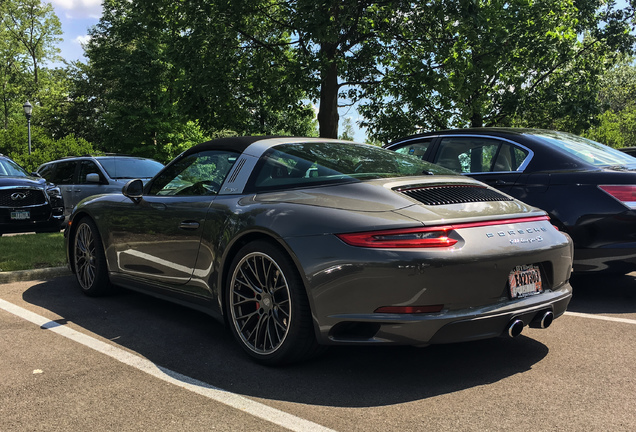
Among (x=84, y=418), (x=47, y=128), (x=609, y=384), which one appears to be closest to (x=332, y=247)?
(x=84, y=418)

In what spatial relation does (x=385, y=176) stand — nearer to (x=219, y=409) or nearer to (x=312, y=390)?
(x=312, y=390)

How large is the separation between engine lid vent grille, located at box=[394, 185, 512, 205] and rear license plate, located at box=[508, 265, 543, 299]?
535mm

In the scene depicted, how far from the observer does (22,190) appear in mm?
10562

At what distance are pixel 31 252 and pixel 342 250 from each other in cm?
634

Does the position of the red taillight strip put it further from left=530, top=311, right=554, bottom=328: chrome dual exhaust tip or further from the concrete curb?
the concrete curb

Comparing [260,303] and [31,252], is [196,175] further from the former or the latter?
[31,252]

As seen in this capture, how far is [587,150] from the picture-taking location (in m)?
5.93

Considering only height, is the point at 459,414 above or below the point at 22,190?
below

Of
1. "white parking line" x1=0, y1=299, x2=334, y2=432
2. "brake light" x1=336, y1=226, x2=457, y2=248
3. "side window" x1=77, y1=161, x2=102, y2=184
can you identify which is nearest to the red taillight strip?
"brake light" x1=336, y1=226, x2=457, y2=248

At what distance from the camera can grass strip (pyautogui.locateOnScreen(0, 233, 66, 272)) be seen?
23.2 ft

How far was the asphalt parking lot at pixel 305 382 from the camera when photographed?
2.90 meters

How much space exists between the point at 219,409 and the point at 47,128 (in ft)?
163

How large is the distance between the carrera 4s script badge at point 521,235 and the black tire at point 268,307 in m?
1.20

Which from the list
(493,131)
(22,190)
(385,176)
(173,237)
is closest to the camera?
(385,176)
